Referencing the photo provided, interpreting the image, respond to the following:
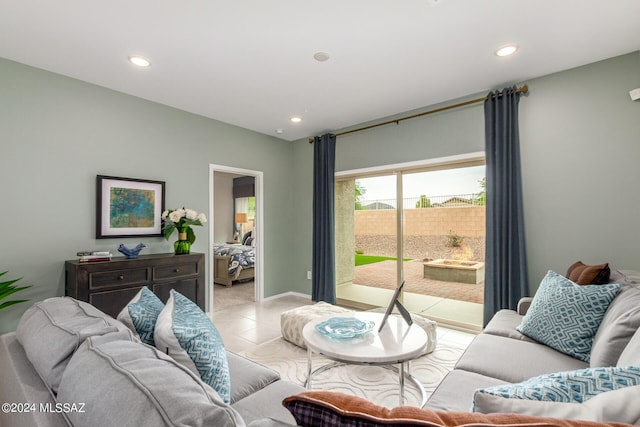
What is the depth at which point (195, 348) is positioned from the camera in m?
1.16

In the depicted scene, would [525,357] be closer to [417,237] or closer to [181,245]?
[417,237]

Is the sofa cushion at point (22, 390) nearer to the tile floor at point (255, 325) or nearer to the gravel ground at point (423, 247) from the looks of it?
the tile floor at point (255, 325)

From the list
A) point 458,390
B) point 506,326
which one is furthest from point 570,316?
point 458,390

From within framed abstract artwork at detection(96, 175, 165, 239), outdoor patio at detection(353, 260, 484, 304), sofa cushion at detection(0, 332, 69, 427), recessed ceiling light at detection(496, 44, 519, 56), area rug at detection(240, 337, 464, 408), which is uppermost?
recessed ceiling light at detection(496, 44, 519, 56)

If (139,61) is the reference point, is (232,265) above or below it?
below

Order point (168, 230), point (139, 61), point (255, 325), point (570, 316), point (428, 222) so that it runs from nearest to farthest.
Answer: point (570, 316), point (139, 61), point (168, 230), point (255, 325), point (428, 222)

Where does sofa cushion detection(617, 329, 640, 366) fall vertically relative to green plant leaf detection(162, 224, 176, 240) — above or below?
below

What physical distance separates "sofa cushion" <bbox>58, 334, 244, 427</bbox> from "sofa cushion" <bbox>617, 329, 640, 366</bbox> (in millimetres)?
1462

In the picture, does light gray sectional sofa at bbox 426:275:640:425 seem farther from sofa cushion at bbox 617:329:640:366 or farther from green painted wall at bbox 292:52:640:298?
green painted wall at bbox 292:52:640:298

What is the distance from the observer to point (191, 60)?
269 cm

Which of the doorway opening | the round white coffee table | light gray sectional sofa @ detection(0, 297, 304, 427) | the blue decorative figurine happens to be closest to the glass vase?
the blue decorative figurine

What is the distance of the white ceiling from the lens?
2070mm

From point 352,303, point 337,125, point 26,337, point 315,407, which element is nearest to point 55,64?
point 26,337

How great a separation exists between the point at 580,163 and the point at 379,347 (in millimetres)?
2606
